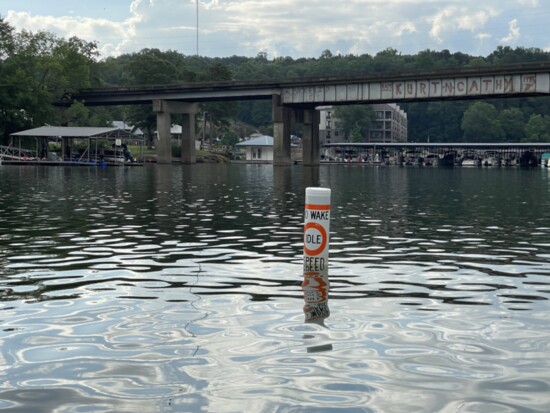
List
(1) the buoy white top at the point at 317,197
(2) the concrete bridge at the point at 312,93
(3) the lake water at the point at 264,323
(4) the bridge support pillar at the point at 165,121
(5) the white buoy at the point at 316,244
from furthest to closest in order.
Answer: (4) the bridge support pillar at the point at 165,121
(2) the concrete bridge at the point at 312,93
(1) the buoy white top at the point at 317,197
(5) the white buoy at the point at 316,244
(3) the lake water at the point at 264,323

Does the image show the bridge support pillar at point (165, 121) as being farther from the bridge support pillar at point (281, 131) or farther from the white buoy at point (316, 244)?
the white buoy at point (316, 244)

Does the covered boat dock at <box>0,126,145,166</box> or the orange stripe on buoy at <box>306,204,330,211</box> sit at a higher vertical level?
the covered boat dock at <box>0,126,145,166</box>

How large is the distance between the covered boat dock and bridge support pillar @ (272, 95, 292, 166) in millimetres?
22232

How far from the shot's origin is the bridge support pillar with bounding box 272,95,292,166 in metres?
115

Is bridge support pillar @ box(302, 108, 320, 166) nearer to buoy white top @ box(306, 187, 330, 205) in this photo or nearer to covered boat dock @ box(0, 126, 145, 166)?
covered boat dock @ box(0, 126, 145, 166)

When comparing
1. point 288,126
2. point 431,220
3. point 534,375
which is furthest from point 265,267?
point 288,126

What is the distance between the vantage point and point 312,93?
110312 millimetres

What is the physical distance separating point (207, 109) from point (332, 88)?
84.1m

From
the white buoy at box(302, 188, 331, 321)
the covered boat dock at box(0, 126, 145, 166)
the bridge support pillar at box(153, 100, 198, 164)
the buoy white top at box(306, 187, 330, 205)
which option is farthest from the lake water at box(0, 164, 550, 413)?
the bridge support pillar at box(153, 100, 198, 164)

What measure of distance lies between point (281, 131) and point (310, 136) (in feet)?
43.1

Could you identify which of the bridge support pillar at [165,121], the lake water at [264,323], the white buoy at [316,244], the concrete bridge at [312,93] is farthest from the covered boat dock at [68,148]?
the white buoy at [316,244]

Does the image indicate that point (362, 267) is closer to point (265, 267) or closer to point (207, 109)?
point (265, 267)

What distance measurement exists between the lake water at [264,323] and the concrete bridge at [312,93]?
73.4 meters

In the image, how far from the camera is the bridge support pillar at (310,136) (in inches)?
4906
